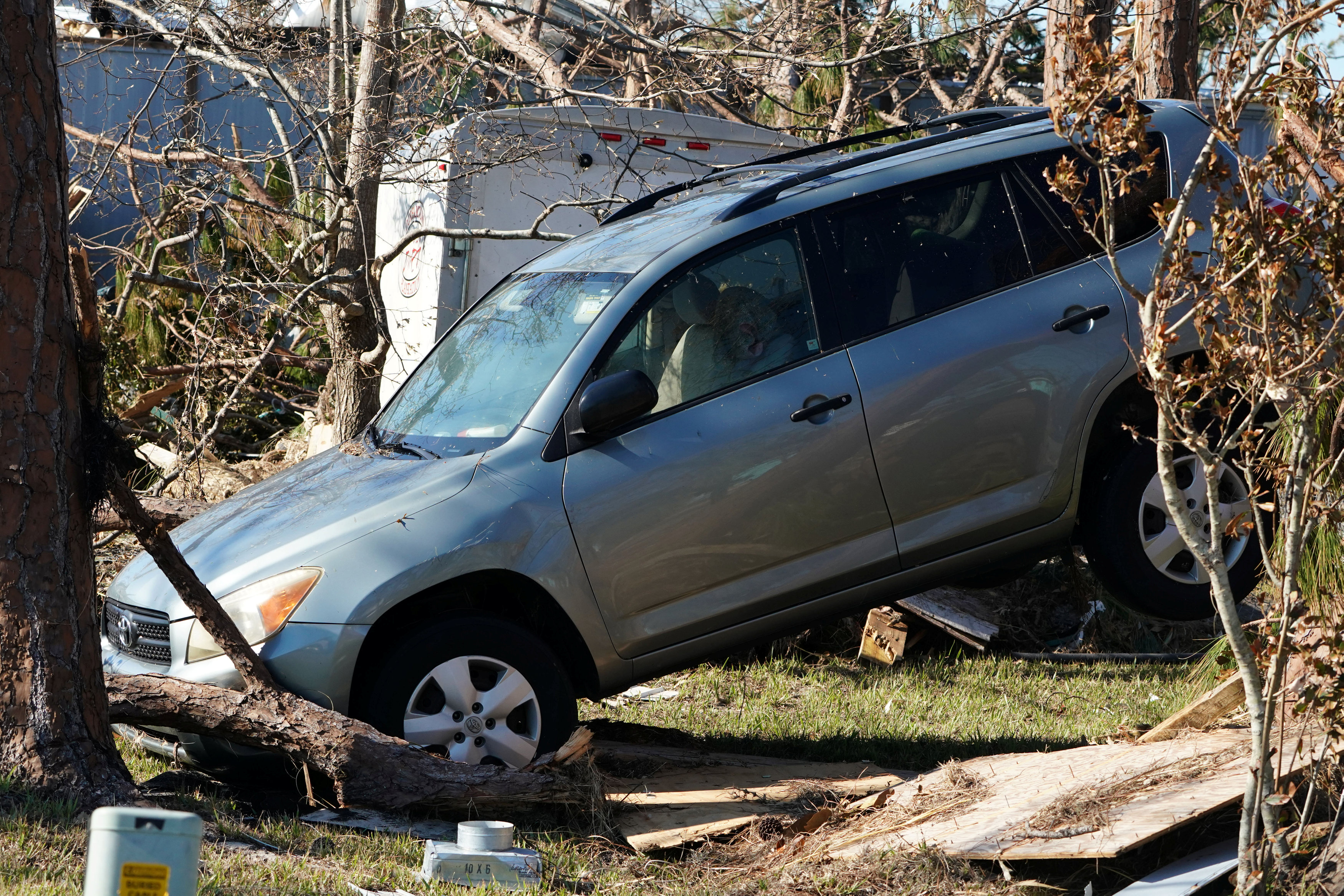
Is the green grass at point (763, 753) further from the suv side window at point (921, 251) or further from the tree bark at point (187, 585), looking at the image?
the suv side window at point (921, 251)

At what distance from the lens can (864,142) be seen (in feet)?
21.1

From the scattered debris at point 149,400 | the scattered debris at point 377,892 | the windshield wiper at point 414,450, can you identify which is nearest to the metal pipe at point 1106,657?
the windshield wiper at point 414,450

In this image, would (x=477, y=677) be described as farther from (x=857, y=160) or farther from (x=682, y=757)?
(x=857, y=160)

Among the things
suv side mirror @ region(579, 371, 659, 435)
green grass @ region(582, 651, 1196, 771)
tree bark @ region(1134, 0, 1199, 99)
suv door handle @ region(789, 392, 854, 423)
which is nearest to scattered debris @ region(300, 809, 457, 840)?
suv side mirror @ region(579, 371, 659, 435)

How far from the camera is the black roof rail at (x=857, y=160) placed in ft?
17.5

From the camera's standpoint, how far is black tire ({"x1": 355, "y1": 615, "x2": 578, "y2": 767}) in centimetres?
450

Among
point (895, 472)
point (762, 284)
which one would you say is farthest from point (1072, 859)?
point (762, 284)

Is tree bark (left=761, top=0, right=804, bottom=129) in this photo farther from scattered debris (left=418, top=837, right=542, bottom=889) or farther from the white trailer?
scattered debris (left=418, top=837, right=542, bottom=889)

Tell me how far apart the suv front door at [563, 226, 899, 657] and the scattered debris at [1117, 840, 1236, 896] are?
1.67m

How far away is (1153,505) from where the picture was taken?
217 inches

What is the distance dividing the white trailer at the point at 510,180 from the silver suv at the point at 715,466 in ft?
9.80

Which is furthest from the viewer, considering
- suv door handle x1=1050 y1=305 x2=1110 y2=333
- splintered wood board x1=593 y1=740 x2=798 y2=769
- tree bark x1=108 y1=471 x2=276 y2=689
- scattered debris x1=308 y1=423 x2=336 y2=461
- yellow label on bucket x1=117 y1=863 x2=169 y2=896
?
scattered debris x1=308 y1=423 x2=336 y2=461

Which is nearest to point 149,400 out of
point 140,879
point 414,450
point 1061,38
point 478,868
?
point 414,450

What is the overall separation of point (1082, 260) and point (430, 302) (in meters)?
4.92
